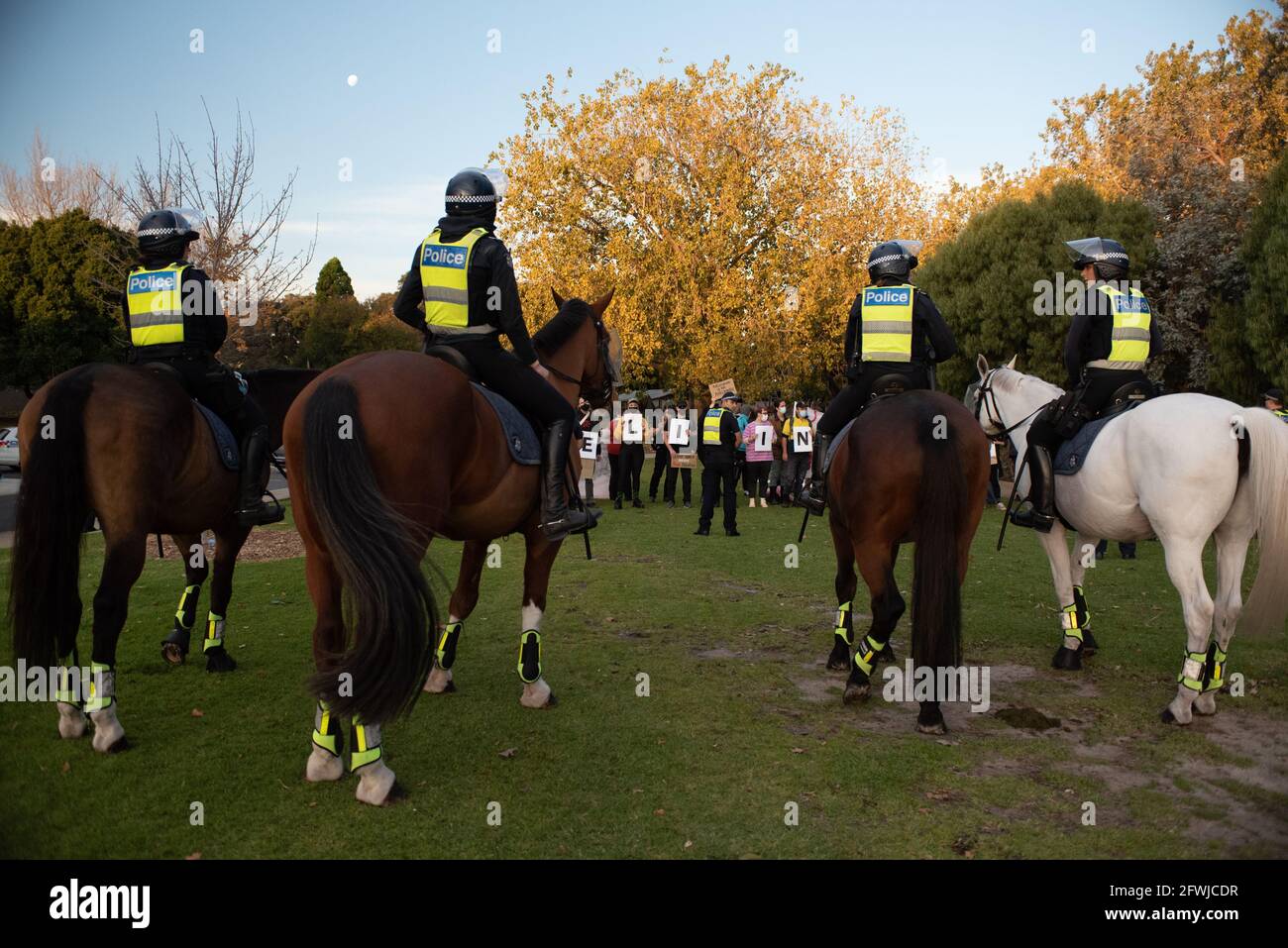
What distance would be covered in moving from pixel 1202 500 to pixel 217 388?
22.8 feet

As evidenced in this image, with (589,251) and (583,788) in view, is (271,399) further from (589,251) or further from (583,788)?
(589,251)

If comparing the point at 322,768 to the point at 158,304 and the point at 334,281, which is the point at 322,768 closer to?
the point at 158,304

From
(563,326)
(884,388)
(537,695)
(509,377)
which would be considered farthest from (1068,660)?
(509,377)

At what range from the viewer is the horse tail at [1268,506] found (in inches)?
240

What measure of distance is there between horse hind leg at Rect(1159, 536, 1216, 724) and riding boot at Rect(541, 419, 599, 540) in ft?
13.6

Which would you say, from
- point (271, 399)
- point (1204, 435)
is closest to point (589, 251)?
point (271, 399)

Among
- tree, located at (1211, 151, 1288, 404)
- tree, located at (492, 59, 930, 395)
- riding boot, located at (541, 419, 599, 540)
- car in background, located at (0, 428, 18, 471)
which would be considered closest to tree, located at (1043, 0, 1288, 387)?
tree, located at (1211, 151, 1288, 404)

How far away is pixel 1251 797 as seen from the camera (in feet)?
16.2

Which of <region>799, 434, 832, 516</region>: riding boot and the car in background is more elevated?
<region>799, 434, 832, 516</region>: riding boot

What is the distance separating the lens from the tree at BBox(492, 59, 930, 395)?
30.4m

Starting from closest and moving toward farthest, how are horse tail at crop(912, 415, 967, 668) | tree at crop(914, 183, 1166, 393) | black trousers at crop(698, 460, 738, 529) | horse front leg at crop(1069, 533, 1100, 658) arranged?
1. horse tail at crop(912, 415, 967, 668)
2. horse front leg at crop(1069, 533, 1100, 658)
3. black trousers at crop(698, 460, 738, 529)
4. tree at crop(914, 183, 1166, 393)

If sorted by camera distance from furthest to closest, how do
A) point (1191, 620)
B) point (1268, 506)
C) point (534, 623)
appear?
point (534, 623) < point (1191, 620) < point (1268, 506)

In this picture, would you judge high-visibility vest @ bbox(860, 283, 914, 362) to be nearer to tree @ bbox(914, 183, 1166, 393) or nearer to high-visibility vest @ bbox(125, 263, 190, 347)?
high-visibility vest @ bbox(125, 263, 190, 347)

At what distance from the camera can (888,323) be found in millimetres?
6871
